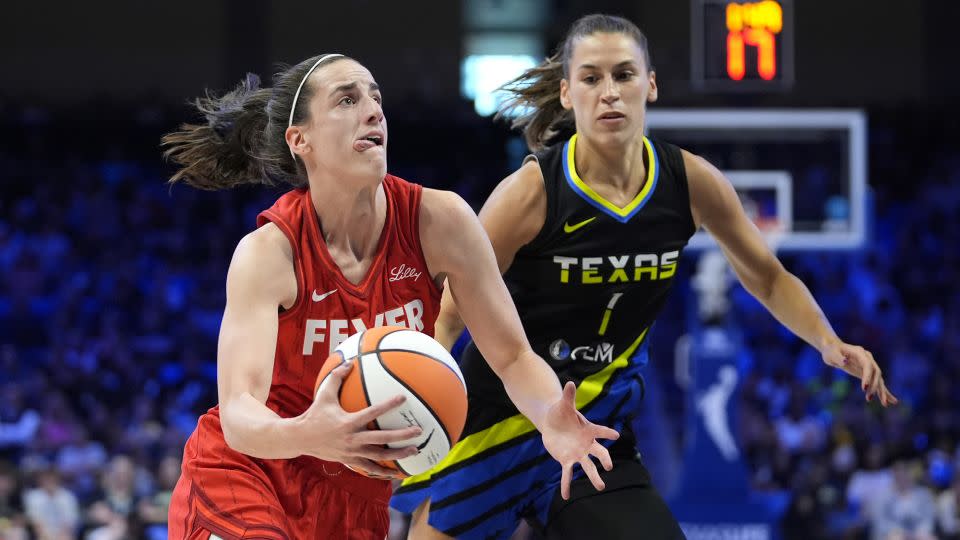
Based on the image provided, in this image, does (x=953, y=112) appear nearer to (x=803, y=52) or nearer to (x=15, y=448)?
(x=803, y=52)

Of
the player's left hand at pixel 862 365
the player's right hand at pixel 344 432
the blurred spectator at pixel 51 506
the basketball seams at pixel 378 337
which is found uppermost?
the basketball seams at pixel 378 337

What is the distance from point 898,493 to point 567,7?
25.6 ft

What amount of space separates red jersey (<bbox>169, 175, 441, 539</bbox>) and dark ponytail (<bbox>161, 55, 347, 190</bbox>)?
8.6 inches

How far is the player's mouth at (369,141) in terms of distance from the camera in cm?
292

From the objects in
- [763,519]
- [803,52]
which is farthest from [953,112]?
[763,519]

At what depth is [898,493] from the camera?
9.30 meters

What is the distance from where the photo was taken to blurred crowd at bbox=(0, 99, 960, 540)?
30.1 feet

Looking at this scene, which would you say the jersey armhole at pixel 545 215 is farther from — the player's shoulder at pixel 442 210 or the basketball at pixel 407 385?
the basketball at pixel 407 385

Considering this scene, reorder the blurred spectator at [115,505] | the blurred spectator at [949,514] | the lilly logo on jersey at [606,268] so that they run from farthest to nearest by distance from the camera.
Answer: the blurred spectator at [949,514], the blurred spectator at [115,505], the lilly logo on jersey at [606,268]

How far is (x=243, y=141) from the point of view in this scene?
3.34 meters

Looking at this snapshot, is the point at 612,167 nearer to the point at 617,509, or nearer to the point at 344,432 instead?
the point at 617,509

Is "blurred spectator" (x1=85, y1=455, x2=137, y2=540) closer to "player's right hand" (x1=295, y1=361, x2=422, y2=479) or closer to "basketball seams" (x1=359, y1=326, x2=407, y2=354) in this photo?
"basketball seams" (x1=359, y1=326, x2=407, y2=354)

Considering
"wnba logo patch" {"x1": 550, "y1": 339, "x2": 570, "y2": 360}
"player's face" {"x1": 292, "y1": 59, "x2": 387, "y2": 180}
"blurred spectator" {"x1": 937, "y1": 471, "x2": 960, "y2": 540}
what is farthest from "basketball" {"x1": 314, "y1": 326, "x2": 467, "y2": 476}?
"blurred spectator" {"x1": 937, "y1": 471, "x2": 960, "y2": 540}

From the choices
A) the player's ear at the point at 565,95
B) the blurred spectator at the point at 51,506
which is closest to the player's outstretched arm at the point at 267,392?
the player's ear at the point at 565,95
